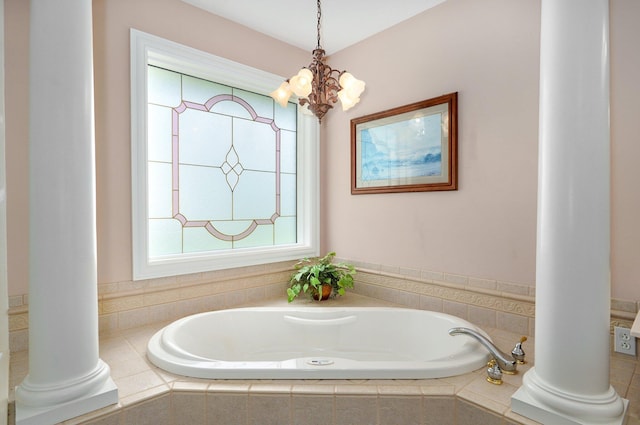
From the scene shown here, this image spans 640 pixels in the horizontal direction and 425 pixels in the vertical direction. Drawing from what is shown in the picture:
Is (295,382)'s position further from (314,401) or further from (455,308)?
(455,308)

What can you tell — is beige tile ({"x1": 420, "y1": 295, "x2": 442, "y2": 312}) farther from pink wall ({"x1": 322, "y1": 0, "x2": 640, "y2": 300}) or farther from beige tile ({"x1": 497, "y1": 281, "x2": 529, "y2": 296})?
beige tile ({"x1": 497, "y1": 281, "x2": 529, "y2": 296})

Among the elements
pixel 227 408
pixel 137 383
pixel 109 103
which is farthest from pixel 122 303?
pixel 109 103

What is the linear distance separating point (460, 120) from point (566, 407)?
63.4 inches

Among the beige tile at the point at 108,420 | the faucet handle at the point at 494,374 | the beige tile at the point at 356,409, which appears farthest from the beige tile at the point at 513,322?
the beige tile at the point at 108,420

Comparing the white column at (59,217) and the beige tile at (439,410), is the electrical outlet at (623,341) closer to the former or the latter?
the beige tile at (439,410)

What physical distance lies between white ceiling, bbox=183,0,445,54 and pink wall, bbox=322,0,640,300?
11cm

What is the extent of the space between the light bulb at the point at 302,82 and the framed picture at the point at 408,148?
980 millimetres

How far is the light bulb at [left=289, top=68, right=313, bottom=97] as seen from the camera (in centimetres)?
169

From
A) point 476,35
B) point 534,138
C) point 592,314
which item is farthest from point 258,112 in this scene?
point 592,314

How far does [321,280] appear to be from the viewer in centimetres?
259

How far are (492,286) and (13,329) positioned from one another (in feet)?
8.61

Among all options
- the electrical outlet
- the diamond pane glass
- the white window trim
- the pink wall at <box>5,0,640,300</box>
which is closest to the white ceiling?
the pink wall at <box>5,0,640,300</box>

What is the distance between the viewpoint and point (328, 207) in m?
3.04

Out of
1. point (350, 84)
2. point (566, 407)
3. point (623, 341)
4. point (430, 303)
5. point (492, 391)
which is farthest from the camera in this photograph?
point (430, 303)
